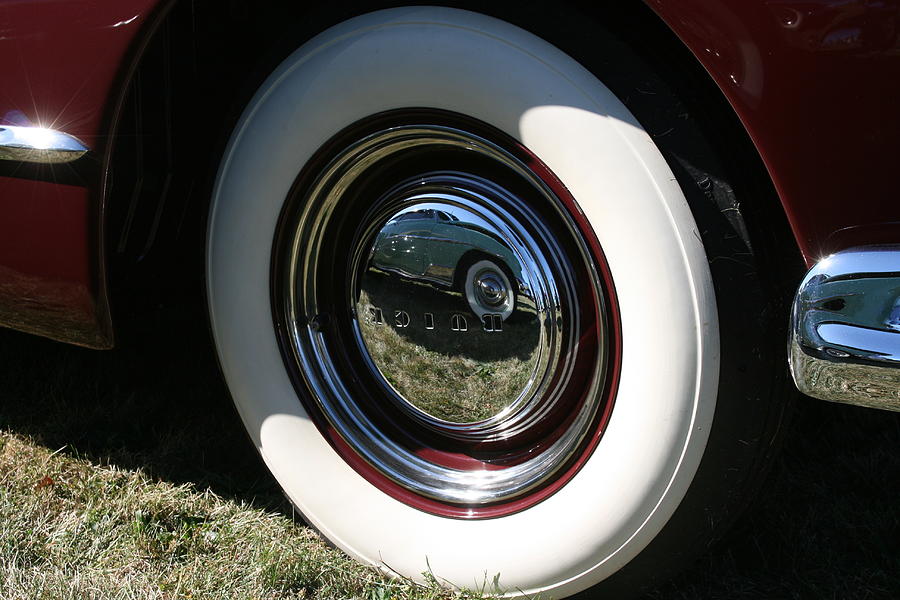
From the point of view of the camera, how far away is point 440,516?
1.48m

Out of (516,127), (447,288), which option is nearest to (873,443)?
(447,288)

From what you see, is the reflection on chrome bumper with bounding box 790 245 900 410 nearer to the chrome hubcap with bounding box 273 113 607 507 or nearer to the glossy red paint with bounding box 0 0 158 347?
the chrome hubcap with bounding box 273 113 607 507

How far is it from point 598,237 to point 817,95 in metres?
0.35

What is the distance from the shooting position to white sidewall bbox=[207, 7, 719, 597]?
1.15m

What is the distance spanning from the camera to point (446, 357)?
5.01 ft

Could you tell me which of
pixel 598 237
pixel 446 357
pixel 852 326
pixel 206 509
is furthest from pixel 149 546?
pixel 852 326

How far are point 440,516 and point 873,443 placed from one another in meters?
1.10

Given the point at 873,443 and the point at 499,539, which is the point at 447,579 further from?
the point at 873,443

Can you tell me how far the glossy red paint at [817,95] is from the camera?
0.94 metres

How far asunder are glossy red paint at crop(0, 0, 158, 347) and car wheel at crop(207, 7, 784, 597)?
22 cm

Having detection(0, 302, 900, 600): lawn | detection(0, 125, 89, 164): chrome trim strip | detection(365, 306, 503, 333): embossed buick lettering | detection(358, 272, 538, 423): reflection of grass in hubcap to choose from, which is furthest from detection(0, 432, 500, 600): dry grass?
detection(0, 125, 89, 164): chrome trim strip

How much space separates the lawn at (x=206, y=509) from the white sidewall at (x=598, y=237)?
0.45 ft

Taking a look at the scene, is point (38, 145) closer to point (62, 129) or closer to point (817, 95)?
point (62, 129)

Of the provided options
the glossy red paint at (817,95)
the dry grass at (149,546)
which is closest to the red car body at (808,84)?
the glossy red paint at (817,95)
